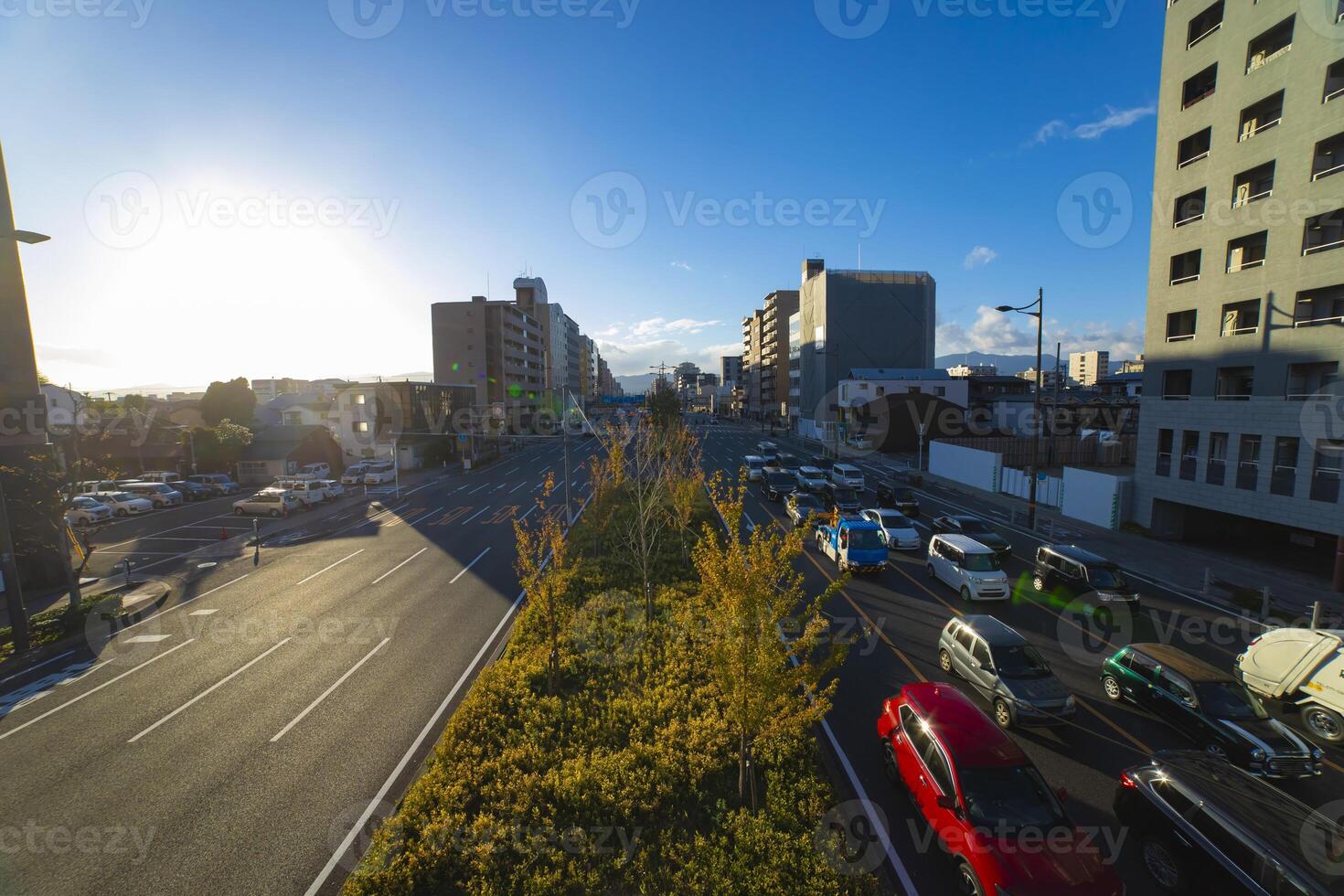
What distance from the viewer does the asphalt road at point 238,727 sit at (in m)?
7.79

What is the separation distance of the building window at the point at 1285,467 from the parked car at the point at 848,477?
1855cm

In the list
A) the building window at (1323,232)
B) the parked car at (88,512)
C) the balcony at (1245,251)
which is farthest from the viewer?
the parked car at (88,512)

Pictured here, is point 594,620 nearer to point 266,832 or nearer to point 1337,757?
point 266,832

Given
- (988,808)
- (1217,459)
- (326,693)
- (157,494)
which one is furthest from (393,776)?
(157,494)

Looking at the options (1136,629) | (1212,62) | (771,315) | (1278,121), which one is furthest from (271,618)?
Answer: (771,315)

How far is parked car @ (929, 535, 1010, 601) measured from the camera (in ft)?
52.4

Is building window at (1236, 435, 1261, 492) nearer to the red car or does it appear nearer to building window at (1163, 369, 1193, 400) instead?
building window at (1163, 369, 1193, 400)

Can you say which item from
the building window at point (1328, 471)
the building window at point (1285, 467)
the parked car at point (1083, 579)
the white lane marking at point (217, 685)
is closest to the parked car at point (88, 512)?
the white lane marking at point (217, 685)

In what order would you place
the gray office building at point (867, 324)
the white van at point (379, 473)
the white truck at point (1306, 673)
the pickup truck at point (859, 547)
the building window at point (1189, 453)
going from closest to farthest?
the white truck at point (1306, 673)
the pickup truck at point (859, 547)
the building window at point (1189, 453)
the white van at point (379, 473)
the gray office building at point (867, 324)

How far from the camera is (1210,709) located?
9578mm

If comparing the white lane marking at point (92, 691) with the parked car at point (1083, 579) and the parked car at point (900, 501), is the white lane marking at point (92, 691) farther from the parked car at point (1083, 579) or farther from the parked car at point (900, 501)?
the parked car at point (900, 501)

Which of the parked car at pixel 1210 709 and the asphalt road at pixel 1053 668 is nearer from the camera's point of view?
the asphalt road at pixel 1053 668

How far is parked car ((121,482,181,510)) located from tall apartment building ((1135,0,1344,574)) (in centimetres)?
5642

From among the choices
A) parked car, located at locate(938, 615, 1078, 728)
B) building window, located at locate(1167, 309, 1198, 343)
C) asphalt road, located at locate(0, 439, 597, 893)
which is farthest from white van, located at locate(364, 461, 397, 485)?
A: building window, located at locate(1167, 309, 1198, 343)
